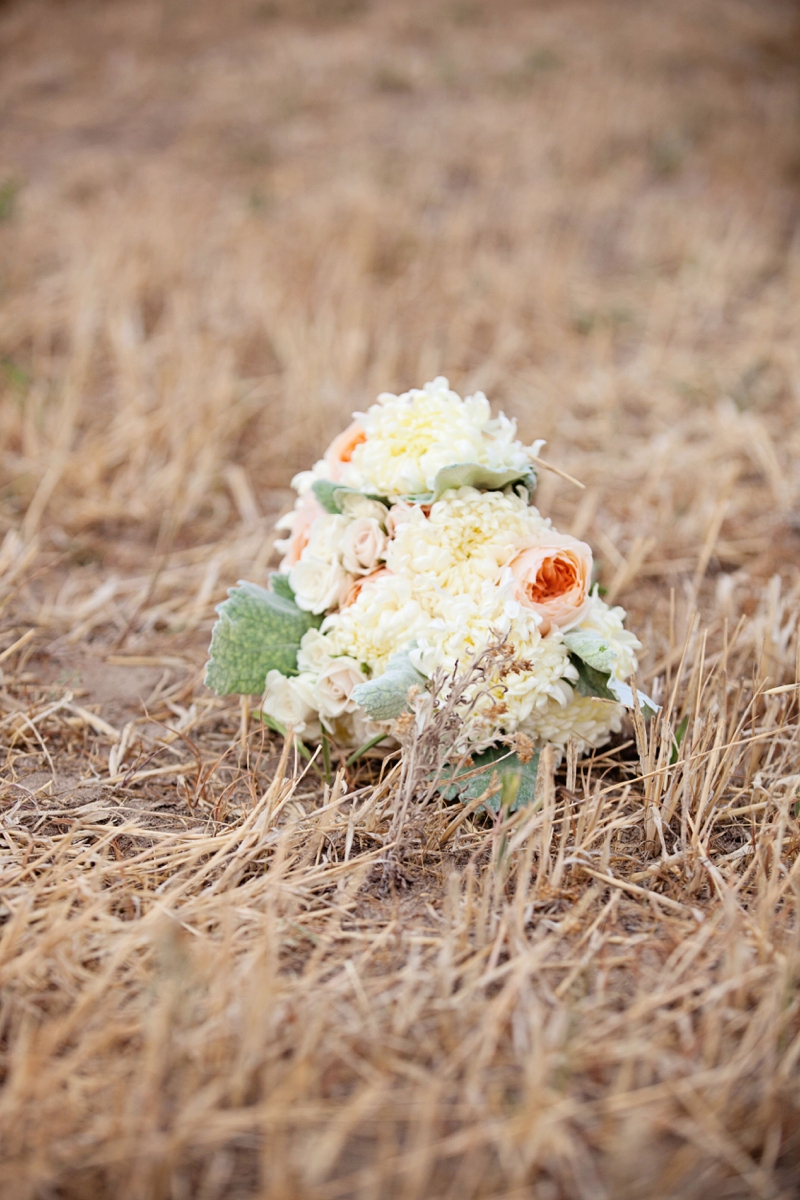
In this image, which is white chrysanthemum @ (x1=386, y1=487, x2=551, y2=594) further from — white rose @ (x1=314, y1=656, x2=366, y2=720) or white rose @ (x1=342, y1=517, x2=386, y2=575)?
white rose @ (x1=314, y1=656, x2=366, y2=720)

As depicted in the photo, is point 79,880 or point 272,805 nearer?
point 79,880

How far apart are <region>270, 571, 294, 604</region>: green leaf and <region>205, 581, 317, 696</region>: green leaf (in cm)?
3

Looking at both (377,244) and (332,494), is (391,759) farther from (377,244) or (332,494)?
(377,244)

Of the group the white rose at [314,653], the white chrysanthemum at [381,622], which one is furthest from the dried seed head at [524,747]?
the white rose at [314,653]

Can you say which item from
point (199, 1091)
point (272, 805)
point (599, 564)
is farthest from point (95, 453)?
point (199, 1091)

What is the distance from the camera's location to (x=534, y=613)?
137cm

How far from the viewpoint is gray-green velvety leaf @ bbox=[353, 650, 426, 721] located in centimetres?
137

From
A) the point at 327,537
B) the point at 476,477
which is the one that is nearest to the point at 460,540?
the point at 476,477

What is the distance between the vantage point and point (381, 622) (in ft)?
4.72

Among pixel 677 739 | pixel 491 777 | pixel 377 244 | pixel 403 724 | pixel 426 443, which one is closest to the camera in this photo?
pixel 403 724

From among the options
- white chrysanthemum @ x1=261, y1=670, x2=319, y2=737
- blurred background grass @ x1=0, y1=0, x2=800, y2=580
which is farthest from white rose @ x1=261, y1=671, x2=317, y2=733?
blurred background grass @ x1=0, y1=0, x2=800, y2=580

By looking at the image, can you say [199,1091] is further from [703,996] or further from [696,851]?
[696,851]

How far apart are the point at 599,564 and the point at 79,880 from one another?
59.8 inches

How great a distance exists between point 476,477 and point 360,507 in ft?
0.69
